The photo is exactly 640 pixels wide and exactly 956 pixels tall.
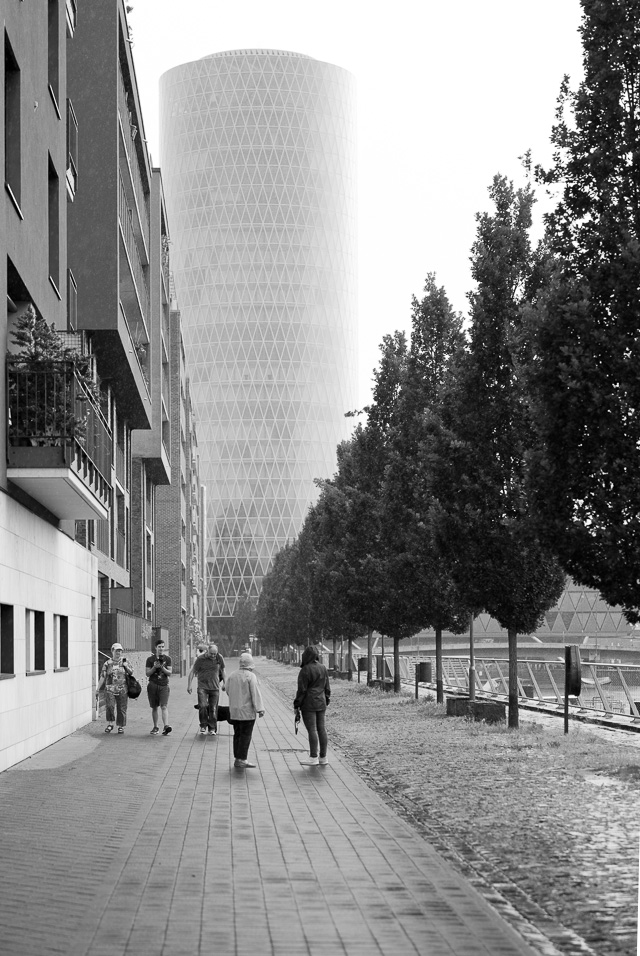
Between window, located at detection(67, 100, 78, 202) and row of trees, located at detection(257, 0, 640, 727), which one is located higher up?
window, located at detection(67, 100, 78, 202)

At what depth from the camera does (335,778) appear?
50.8 feet

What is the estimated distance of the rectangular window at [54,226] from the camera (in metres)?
21.7

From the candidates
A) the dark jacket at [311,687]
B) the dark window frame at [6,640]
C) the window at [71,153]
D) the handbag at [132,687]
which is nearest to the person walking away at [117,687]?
the handbag at [132,687]

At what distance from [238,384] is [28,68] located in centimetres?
15573

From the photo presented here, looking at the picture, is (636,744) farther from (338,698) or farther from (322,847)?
(338,698)

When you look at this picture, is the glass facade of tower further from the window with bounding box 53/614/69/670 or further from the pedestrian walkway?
the pedestrian walkway

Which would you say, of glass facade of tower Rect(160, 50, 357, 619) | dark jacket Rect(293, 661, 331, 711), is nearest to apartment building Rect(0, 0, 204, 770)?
dark jacket Rect(293, 661, 331, 711)

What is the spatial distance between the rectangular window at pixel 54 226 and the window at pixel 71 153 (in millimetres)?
3757

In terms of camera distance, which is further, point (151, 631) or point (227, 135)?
point (227, 135)

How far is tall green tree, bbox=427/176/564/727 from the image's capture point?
72.9 feet

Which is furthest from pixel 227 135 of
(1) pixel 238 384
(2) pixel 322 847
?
(2) pixel 322 847

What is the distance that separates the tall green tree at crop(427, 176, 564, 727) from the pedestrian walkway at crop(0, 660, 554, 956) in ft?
24.0

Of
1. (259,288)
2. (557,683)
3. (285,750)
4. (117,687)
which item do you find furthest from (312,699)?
(259,288)

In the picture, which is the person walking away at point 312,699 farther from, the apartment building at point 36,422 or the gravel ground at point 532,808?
the apartment building at point 36,422
